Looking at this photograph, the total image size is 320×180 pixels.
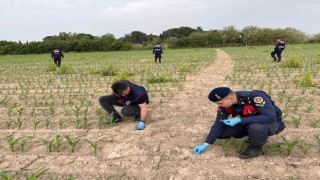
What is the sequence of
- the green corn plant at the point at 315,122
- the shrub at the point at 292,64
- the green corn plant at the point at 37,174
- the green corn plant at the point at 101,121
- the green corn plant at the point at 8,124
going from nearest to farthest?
the green corn plant at the point at 37,174
the green corn plant at the point at 315,122
the green corn plant at the point at 101,121
the green corn plant at the point at 8,124
the shrub at the point at 292,64

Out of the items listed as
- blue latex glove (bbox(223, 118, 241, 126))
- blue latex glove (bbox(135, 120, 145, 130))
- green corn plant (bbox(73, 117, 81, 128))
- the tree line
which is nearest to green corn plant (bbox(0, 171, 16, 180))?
green corn plant (bbox(73, 117, 81, 128))

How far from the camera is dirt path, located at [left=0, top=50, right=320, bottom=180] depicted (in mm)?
3439

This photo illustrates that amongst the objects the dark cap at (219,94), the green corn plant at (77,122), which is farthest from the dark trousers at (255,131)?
the green corn plant at (77,122)

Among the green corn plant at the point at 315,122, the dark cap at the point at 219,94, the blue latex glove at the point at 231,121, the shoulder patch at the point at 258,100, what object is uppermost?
the dark cap at the point at 219,94

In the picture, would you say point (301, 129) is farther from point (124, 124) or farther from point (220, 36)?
point (220, 36)

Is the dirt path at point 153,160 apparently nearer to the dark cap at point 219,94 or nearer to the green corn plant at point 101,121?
the green corn plant at point 101,121

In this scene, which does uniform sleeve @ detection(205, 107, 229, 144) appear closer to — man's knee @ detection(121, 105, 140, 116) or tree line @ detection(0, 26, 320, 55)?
man's knee @ detection(121, 105, 140, 116)

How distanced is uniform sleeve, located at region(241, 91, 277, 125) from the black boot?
14.1 inches

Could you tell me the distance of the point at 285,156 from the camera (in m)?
3.76

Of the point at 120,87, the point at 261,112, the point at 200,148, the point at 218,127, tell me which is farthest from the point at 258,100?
the point at 120,87

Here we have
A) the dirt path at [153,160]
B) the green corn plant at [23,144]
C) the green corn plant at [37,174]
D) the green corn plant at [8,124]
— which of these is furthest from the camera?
the green corn plant at [8,124]

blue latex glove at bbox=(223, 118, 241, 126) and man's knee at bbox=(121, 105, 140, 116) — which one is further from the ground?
blue latex glove at bbox=(223, 118, 241, 126)

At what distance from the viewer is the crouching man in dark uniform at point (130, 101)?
4.73 meters

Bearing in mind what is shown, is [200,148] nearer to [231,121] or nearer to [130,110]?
[231,121]
